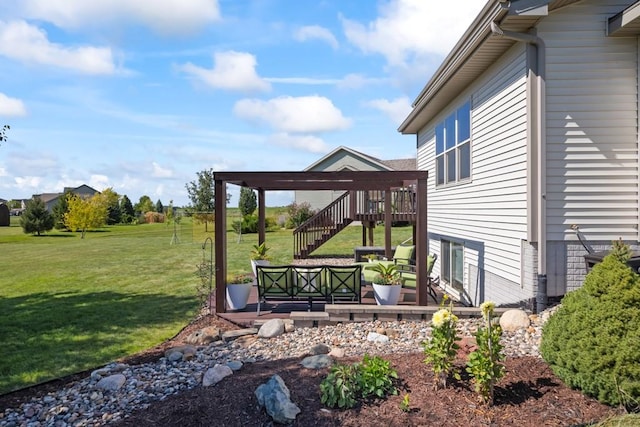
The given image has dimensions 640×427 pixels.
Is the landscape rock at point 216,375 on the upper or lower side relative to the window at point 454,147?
lower

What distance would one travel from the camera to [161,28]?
7.93 m

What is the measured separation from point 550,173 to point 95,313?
27.8ft

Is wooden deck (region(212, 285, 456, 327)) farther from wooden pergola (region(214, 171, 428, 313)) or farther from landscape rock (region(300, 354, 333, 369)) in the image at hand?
landscape rock (region(300, 354, 333, 369))

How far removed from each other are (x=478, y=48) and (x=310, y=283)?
4.59 m

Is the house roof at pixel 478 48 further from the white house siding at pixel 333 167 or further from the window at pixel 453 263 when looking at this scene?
the white house siding at pixel 333 167

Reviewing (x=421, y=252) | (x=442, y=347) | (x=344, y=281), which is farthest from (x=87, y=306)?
(x=442, y=347)

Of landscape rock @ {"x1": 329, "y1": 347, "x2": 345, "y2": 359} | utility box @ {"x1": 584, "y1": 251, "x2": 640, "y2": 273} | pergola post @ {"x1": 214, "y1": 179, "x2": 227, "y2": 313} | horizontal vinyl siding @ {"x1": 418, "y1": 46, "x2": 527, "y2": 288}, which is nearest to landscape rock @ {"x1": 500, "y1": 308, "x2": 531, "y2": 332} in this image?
horizontal vinyl siding @ {"x1": 418, "y1": 46, "x2": 527, "y2": 288}

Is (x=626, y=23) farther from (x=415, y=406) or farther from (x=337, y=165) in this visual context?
(x=337, y=165)

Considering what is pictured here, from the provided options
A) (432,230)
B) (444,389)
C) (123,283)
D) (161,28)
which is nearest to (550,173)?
(444,389)

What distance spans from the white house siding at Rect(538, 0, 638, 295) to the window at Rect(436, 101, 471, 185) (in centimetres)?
284

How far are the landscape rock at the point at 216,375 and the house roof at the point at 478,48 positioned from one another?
17.6ft

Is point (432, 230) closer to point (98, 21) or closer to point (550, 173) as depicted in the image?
point (550, 173)

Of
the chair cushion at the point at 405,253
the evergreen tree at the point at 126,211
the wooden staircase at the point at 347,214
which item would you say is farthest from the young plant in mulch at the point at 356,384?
the evergreen tree at the point at 126,211

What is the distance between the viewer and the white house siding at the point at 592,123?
19.4 feet
